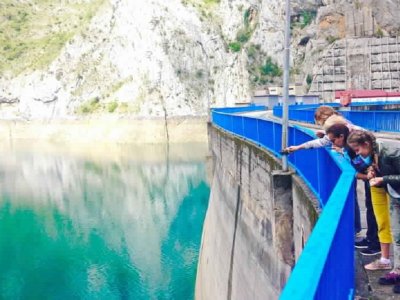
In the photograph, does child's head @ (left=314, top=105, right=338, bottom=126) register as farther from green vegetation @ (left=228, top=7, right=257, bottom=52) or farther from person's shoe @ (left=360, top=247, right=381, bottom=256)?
green vegetation @ (left=228, top=7, right=257, bottom=52)

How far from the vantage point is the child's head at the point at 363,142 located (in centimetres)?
466

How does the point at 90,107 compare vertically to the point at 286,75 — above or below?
below

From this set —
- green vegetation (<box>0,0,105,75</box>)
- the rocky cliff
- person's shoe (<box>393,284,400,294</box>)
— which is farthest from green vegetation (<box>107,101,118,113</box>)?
person's shoe (<box>393,284,400,294</box>)

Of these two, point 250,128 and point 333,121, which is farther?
point 250,128

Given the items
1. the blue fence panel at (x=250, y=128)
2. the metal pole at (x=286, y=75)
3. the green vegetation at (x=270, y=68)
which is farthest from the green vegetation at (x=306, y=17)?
the metal pole at (x=286, y=75)

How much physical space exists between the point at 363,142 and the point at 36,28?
13449 cm

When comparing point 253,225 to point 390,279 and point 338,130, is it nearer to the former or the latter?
point 338,130

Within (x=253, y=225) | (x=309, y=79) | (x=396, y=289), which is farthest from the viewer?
(x=309, y=79)

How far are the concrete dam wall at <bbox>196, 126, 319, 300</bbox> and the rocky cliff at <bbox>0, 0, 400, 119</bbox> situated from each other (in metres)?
68.9

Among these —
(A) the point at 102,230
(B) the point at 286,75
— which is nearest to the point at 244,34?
(A) the point at 102,230

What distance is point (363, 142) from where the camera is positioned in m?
4.67

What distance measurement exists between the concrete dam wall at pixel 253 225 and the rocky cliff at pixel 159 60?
2711 inches

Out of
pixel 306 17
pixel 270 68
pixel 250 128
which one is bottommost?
pixel 250 128

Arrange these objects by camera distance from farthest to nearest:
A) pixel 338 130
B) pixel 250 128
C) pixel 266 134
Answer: pixel 250 128
pixel 266 134
pixel 338 130
